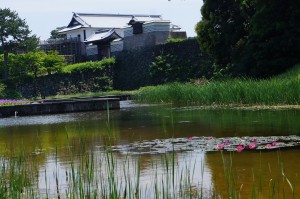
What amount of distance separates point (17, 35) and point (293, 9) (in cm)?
2750

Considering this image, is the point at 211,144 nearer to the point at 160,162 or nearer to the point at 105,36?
the point at 160,162

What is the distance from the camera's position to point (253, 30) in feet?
74.3

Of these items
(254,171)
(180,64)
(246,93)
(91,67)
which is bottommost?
(254,171)

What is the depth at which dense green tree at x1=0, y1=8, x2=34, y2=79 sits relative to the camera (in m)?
42.8

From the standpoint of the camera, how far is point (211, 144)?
8305 millimetres

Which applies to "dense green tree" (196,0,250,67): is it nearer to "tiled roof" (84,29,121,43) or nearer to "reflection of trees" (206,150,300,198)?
"reflection of trees" (206,150,300,198)

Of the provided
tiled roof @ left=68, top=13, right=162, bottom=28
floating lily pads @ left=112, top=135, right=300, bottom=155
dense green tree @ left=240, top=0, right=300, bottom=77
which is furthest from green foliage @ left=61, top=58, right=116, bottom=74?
floating lily pads @ left=112, top=135, right=300, bottom=155

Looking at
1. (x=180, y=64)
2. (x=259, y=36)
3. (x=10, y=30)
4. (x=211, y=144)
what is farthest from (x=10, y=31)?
(x=211, y=144)

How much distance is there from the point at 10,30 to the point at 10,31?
4.6 inches

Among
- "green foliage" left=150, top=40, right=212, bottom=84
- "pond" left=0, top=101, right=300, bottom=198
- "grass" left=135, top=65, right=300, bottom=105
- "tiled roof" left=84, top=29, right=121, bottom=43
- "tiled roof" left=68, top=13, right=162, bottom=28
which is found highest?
"tiled roof" left=68, top=13, right=162, bottom=28

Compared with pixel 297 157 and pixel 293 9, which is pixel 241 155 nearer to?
pixel 297 157

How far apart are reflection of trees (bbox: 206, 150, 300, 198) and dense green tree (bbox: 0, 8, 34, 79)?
124ft

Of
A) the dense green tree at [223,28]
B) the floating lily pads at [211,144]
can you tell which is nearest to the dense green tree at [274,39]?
the dense green tree at [223,28]

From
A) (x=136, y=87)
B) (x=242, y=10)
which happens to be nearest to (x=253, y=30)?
(x=242, y=10)
